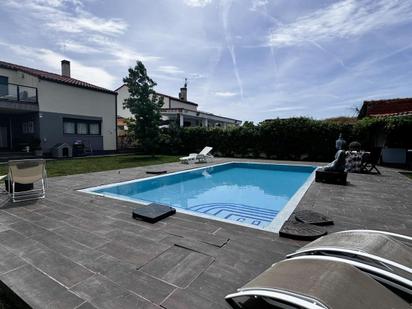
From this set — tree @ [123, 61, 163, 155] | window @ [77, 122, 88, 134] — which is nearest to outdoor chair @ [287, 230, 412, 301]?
tree @ [123, 61, 163, 155]

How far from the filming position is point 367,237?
2154mm

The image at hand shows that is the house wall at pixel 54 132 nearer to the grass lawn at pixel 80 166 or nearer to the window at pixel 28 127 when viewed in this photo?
the window at pixel 28 127

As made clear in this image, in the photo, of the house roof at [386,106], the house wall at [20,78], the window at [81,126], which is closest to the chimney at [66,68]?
the house wall at [20,78]

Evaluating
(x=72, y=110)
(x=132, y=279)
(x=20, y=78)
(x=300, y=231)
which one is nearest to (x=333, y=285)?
(x=132, y=279)

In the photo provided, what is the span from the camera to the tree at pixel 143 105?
54.6 feet

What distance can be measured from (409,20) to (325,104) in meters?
21.8

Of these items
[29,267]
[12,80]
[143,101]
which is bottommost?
[29,267]

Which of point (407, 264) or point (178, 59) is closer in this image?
point (407, 264)

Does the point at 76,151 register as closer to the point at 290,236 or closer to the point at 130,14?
the point at 130,14

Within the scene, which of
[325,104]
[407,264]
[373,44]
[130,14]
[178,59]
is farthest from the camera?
[325,104]

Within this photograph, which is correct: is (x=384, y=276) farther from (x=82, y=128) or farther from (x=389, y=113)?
(x=389, y=113)

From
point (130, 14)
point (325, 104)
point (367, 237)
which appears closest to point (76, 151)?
point (130, 14)

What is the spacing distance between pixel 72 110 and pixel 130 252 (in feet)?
61.0

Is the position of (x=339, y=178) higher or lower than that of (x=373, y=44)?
lower
